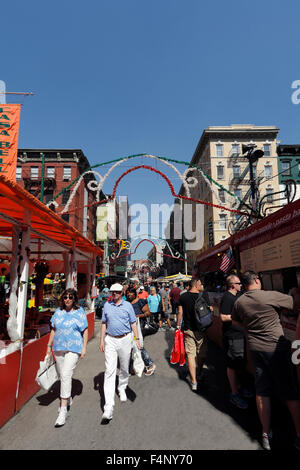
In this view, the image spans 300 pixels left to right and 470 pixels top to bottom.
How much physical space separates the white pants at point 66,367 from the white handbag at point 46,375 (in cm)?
23

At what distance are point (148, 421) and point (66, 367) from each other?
1.47 meters

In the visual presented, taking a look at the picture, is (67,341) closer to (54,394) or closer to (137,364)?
(137,364)

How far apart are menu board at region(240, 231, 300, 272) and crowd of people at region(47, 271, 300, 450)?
81 centimetres

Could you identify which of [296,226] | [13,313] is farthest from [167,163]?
[13,313]

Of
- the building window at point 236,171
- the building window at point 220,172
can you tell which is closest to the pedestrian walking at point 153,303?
the building window at point 220,172

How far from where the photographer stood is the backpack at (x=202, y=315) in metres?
4.84

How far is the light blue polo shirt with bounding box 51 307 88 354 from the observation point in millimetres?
4035

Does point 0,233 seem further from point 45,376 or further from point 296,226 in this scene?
point 296,226

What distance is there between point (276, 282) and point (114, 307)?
3209mm

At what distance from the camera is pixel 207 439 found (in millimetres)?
3213

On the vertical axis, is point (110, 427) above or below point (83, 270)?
below

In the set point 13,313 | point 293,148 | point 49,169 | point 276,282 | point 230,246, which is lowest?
point 13,313

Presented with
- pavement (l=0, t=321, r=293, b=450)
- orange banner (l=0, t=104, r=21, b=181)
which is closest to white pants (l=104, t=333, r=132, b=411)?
pavement (l=0, t=321, r=293, b=450)

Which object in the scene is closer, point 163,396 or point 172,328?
point 163,396
